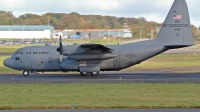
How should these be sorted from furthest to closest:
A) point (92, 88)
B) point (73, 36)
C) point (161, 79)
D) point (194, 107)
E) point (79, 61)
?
point (73, 36)
point (79, 61)
point (161, 79)
point (92, 88)
point (194, 107)

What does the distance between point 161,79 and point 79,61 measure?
23.1 feet

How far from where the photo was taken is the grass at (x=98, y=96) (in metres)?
20.1

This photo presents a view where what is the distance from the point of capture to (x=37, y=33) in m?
132

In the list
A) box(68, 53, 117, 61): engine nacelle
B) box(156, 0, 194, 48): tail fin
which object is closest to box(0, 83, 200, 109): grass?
box(68, 53, 117, 61): engine nacelle

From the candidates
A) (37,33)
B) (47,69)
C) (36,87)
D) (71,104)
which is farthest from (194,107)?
(37,33)

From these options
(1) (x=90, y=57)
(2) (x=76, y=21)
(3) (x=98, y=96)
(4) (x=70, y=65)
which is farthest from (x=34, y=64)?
(2) (x=76, y=21)

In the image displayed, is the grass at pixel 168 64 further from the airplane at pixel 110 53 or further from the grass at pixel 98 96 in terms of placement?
the grass at pixel 98 96

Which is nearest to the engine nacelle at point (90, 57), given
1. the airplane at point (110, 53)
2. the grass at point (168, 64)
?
the airplane at point (110, 53)

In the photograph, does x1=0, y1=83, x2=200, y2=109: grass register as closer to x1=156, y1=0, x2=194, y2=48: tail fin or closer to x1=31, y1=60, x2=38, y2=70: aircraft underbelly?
x1=31, y1=60, x2=38, y2=70: aircraft underbelly

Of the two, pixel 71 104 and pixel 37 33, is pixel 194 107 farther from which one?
pixel 37 33

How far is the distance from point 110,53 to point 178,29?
19.9 feet

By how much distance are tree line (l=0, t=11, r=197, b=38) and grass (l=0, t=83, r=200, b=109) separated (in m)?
Answer: 91.3

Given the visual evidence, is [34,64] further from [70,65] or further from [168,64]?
[168,64]

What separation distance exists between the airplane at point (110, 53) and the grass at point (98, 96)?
20.2 ft
